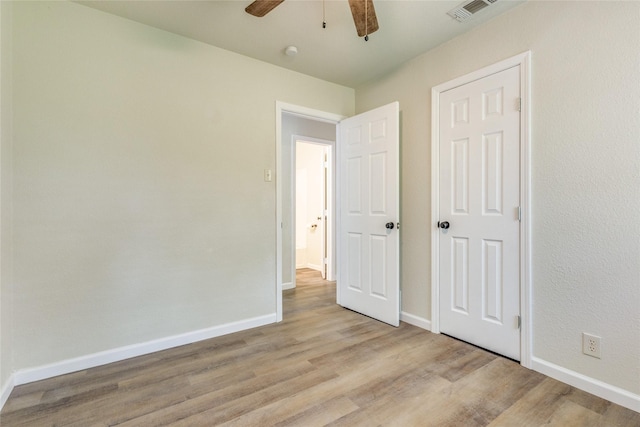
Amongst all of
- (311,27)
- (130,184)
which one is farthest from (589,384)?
(130,184)

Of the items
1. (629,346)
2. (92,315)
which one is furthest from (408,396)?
(92,315)

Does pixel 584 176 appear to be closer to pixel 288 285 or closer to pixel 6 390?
pixel 288 285

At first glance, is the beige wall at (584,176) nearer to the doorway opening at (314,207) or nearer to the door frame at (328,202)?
the door frame at (328,202)

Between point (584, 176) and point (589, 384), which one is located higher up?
point (584, 176)

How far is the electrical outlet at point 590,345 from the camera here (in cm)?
172

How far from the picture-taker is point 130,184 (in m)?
2.20

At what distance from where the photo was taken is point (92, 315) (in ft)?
6.78

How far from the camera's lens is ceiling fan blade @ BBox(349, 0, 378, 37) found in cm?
155

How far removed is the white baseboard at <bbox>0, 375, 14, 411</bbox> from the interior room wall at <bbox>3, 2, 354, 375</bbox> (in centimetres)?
10

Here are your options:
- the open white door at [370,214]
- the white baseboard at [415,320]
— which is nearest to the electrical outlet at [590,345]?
the white baseboard at [415,320]

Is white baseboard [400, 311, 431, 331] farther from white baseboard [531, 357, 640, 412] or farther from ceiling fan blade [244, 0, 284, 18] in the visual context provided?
ceiling fan blade [244, 0, 284, 18]

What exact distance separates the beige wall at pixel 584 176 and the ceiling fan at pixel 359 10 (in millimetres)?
1143

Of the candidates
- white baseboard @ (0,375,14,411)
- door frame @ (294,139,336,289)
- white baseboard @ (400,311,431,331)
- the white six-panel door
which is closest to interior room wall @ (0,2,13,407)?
white baseboard @ (0,375,14,411)

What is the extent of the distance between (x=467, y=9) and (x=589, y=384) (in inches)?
98.8
